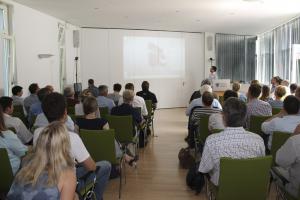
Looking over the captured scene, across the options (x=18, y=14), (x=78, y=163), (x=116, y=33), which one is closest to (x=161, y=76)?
(x=116, y=33)

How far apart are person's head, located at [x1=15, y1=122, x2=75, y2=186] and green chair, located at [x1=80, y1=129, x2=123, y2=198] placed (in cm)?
165

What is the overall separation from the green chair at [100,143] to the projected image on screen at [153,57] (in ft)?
33.0

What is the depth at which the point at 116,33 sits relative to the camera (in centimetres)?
1359

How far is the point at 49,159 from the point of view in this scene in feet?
7.04

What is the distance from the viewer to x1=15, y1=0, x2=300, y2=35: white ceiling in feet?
27.4

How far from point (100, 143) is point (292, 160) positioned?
2000 mm

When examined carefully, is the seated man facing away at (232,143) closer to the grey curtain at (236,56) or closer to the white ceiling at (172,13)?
the white ceiling at (172,13)

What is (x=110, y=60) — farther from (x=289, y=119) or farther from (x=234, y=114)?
(x=234, y=114)

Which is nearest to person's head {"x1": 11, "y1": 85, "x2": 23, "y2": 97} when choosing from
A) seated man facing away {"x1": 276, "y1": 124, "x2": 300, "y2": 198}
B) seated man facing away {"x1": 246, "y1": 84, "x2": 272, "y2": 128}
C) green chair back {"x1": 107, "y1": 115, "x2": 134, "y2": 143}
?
green chair back {"x1": 107, "y1": 115, "x2": 134, "y2": 143}

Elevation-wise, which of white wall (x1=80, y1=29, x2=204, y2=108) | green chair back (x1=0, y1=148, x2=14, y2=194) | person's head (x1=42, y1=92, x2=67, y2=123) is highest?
white wall (x1=80, y1=29, x2=204, y2=108)

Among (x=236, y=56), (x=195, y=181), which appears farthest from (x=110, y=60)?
(x=195, y=181)

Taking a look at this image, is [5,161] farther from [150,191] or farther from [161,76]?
[161,76]

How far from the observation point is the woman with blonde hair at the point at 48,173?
211 centimetres

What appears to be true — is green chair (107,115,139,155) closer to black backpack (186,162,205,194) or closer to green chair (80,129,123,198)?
black backpack (186,162,205,194)
